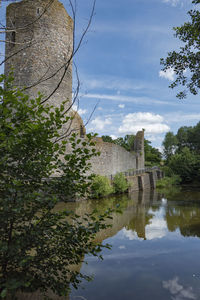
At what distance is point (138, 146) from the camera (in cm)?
3117

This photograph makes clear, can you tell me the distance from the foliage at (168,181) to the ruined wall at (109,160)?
5.24m

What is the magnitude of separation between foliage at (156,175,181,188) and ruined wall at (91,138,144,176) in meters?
5.24

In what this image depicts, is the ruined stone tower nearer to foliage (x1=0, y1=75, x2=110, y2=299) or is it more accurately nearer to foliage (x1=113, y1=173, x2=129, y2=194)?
foliage (x1=113, y1=173, x2=129, y2=194)

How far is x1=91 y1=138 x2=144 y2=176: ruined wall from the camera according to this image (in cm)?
1622

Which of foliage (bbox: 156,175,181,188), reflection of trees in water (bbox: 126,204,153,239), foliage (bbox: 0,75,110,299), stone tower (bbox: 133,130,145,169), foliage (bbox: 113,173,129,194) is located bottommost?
reflection of trees in water (bbox: 126,204,153,239)

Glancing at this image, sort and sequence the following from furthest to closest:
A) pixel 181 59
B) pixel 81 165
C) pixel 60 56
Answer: pixel 60 56 < pixel 181 59 < pixel 81 165

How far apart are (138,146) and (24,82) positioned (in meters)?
22.3

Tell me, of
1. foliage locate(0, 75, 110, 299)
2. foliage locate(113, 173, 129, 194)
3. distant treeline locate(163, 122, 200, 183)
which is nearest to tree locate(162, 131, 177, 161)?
distant treeline locate(163, 122, 200, 183)

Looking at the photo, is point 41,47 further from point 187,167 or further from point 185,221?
point 187,167

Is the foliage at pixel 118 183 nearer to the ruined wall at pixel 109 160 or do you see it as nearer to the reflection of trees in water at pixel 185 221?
the ruined wall at pixel 109 160

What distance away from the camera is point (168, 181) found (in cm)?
2884

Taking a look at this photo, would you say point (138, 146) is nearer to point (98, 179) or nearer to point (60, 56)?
point (98, 179)

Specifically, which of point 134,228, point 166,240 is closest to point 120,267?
point 166,240

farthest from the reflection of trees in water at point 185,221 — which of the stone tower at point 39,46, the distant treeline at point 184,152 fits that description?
the distant treeline at point 184,152
